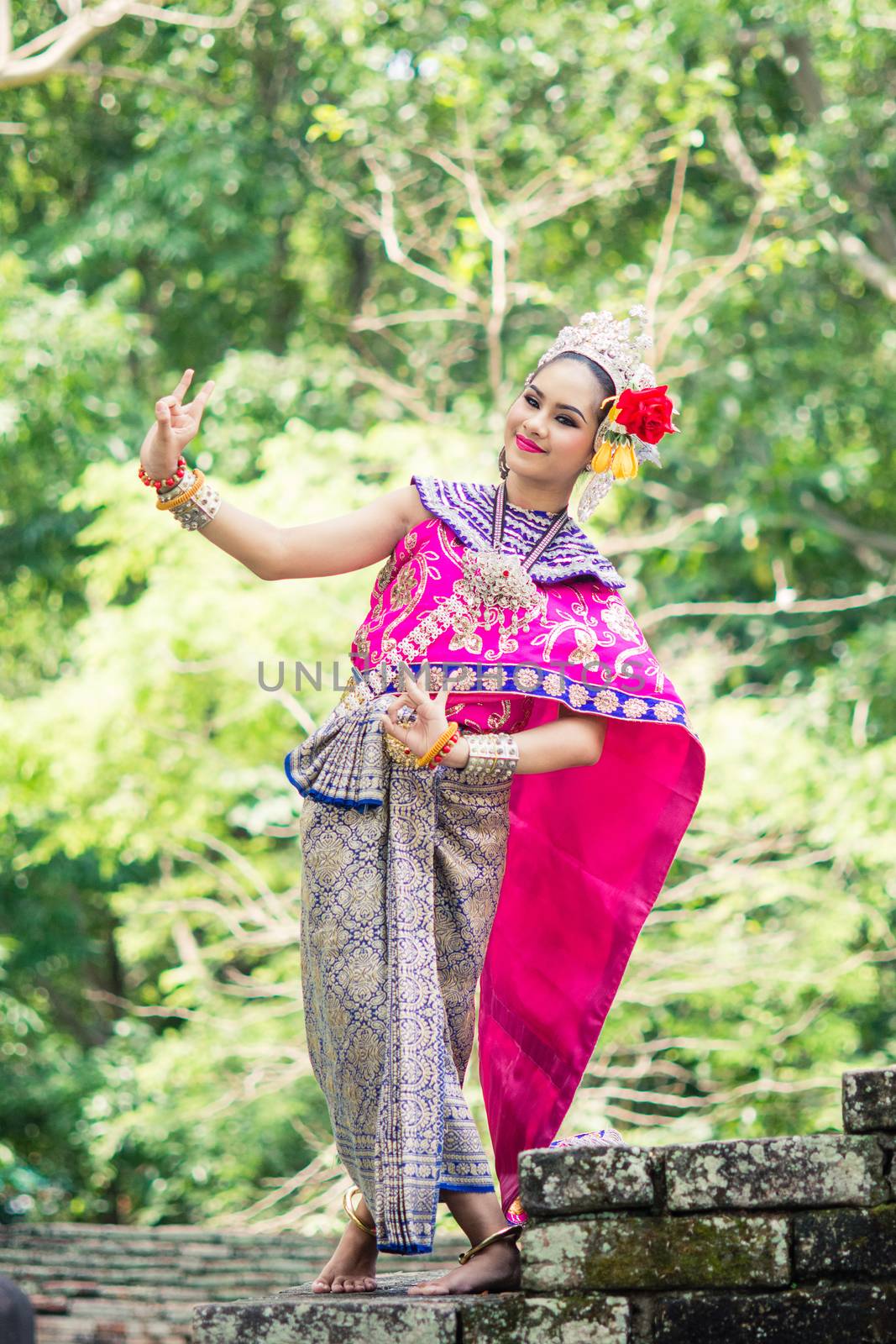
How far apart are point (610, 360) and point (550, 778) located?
0.80 m

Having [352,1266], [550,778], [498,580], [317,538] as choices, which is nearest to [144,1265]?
[352,1266]

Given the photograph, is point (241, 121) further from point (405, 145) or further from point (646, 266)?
point (646, 266)

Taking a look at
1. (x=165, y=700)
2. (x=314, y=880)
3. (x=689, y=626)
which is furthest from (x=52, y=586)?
(x=314, y=880)

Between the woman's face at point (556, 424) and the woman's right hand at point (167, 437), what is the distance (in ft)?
1.90

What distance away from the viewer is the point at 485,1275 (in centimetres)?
271

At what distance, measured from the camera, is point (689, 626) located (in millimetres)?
10469

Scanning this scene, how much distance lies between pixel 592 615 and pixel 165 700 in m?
5.64

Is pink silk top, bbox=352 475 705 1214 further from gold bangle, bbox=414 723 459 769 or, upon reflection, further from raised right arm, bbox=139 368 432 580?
gold bangle, bbox=414 723 459 769

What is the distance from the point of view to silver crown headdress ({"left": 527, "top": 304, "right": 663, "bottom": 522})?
3.04 m

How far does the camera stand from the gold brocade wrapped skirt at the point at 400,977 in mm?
2701

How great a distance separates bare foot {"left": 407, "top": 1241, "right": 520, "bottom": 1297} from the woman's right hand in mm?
1409

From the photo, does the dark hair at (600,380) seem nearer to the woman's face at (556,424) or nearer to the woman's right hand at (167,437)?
the woman's face at (556,424)

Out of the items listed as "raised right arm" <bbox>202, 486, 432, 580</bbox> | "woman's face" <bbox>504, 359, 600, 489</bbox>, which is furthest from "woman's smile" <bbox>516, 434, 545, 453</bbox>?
"raised right arm" <bbox>202, 486, 432, 580</bbox>

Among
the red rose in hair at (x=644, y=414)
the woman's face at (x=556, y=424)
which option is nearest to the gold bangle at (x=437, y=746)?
the woman's face at (x=556, y=424)
